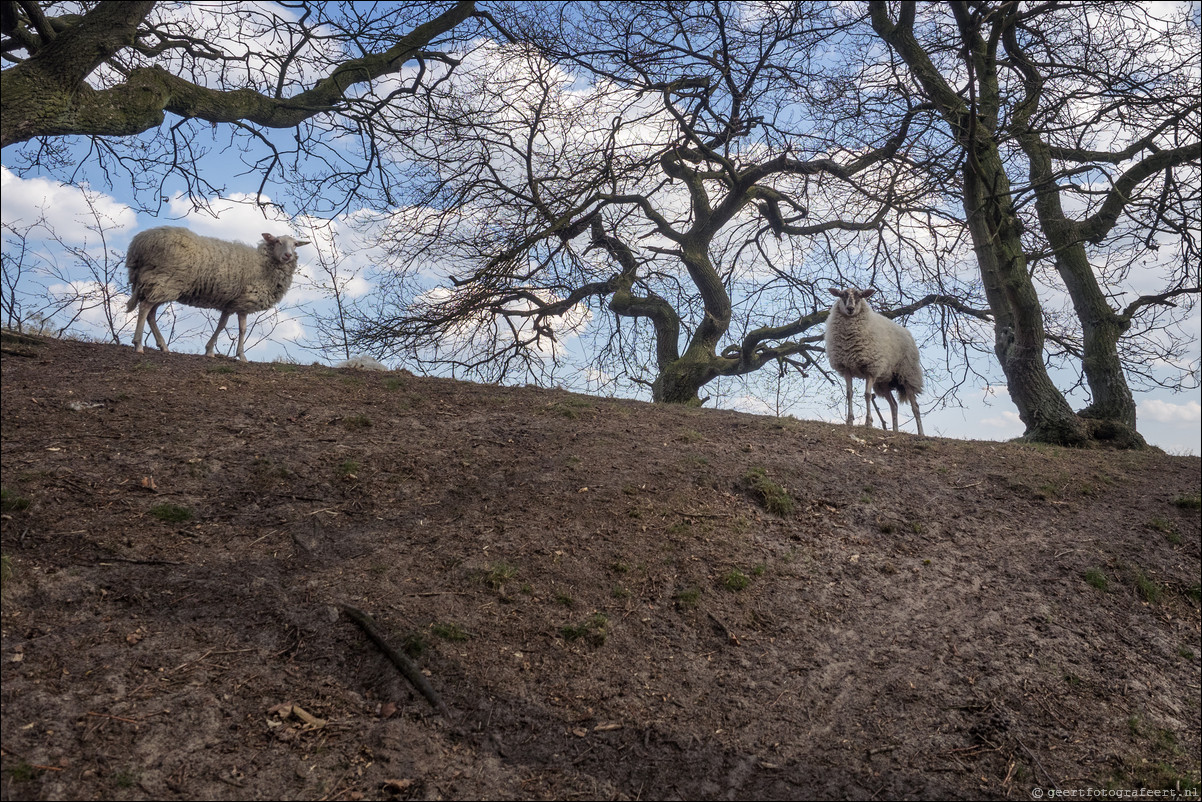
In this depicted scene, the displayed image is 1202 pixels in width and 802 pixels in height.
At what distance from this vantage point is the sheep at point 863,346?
11.1 m

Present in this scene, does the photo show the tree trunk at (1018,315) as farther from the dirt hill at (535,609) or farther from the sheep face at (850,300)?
the dirt hill at (535,609)

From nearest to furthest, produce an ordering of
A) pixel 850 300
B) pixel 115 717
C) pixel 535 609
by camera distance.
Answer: pixel 115 717 < pixel 535 609 < pixel 850 300

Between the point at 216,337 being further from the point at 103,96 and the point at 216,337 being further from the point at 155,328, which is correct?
the point at 103,96

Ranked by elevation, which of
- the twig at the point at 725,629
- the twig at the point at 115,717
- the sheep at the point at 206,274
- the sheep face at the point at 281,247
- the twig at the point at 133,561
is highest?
the sheep face at the point at 281,247

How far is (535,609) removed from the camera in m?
4.86

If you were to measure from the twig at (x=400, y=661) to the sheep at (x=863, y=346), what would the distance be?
8.10 meters

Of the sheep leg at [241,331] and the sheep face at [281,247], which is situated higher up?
the sheep face at [281,247]

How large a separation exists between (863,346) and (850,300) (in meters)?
0.73

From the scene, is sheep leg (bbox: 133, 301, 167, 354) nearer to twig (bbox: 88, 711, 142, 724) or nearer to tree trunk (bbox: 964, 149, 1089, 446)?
twig (bbox: 88, 711, 142, 724)

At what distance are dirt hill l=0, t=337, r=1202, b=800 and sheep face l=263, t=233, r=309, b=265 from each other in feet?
10.0

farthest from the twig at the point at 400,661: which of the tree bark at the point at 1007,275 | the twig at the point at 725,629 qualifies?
the tree bark at the point at 1007,275

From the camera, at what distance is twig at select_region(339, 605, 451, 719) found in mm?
4070

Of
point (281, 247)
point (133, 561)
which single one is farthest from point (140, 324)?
point (133, 561)

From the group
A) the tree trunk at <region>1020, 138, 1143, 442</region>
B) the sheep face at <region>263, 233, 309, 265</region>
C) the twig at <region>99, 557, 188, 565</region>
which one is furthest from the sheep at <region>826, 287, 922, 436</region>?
the twig at <region>99, 557, 188, 565</region>
